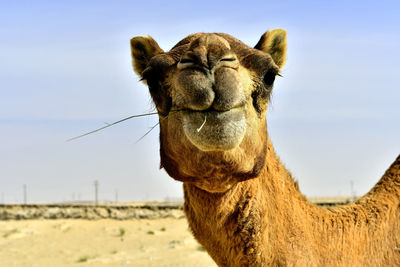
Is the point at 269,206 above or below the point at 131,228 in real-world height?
above

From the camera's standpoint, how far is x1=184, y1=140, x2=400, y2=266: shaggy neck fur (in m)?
3.63

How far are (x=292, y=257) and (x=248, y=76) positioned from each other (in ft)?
4.46

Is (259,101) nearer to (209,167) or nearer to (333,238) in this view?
(209,167)

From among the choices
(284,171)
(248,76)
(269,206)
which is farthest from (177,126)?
(284,171)

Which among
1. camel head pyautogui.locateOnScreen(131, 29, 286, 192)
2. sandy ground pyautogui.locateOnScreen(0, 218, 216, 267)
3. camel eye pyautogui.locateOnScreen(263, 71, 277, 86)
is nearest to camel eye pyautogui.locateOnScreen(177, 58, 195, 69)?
camel head pyautogui.locateOnScreen(131, 29, 286, 192)

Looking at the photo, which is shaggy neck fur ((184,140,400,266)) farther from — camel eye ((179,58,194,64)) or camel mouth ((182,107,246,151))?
camel eye ((179,58,194,64))

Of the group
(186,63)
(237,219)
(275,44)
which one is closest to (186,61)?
(186,63)

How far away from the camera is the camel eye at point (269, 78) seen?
3.55 metres

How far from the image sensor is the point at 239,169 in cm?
329

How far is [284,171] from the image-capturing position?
13.7 ft

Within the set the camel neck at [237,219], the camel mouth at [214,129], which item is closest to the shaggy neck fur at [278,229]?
the camel neck at [237,219]

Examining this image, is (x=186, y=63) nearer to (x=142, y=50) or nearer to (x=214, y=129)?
(x=214, y=129)

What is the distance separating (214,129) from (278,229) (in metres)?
1.15

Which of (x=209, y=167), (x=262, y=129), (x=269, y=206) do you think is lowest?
(x=269, y=206)
